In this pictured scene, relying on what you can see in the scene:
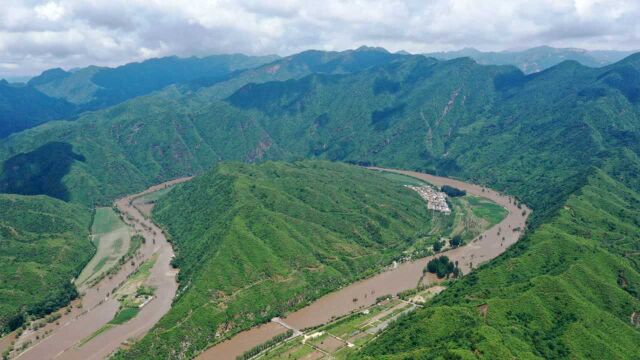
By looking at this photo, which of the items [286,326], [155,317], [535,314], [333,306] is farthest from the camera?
[333,306]

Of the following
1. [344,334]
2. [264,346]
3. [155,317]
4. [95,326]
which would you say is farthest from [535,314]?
[95,326]

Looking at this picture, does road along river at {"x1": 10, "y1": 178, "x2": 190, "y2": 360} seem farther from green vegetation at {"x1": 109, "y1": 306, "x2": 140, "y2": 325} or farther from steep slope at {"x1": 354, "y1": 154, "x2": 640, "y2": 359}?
steep slope at {"x1": 354, "y1": 154, "x2": 640, "y2": 359}

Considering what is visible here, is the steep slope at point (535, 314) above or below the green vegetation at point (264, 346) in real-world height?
above

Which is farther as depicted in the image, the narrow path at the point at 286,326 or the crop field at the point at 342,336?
the narrow path at the point at 286,326

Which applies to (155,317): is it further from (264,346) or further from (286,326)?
(286,326)

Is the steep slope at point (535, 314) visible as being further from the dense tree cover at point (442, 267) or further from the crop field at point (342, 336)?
the dense tree cover at point (442, 267)

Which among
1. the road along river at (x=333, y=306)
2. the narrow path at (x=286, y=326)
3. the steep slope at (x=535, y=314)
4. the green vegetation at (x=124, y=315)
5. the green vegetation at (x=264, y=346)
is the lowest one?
the road along river at (x=333, y=306)

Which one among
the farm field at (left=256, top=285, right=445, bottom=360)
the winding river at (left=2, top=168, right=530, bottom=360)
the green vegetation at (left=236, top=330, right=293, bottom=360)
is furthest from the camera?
the winding river at (left=2, top=168, right=530, bottom=360)

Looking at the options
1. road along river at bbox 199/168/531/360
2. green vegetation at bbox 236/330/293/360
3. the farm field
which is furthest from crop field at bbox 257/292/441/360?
road along river at bbox 199/168/531/360

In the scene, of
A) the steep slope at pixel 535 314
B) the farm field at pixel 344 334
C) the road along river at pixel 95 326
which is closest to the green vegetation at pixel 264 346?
the farm field at pixel 344 334
